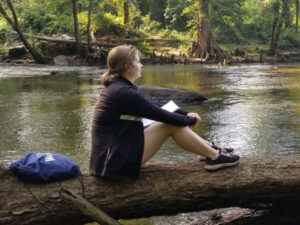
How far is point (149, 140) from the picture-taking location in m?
3.99

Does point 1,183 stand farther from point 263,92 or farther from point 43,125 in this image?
point 263,92

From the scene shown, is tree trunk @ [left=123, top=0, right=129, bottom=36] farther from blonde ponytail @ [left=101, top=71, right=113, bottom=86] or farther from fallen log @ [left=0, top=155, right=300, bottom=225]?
fallen log @ [left=0, top=155, right=300, bottom=225]

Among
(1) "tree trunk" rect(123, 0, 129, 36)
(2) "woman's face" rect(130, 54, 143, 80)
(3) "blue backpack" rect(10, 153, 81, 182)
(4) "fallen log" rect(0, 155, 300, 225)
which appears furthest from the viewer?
(1) "tree trunk" rect(123, 0, 129, 36)

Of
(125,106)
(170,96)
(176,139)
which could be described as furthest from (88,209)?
(170,96)

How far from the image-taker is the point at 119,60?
12.2 feet

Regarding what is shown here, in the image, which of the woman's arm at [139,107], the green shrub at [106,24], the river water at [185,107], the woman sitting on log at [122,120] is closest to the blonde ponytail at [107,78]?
the woman sitting on log at [122,120]

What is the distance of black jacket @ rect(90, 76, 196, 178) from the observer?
3.63 m

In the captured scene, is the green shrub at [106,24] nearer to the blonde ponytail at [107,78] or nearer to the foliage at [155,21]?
the foliage at [155,21]

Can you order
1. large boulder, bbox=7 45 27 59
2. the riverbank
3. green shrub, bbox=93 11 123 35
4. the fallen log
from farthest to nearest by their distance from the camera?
1. green shrub, bbox=93 11 123 35
2. large boulder, bbox=7 45 27 59
3. the riverbank
4. the fallen log

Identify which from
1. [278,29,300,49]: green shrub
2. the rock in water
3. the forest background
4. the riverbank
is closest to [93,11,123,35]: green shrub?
the forest background

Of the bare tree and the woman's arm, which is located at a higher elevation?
the bare tree

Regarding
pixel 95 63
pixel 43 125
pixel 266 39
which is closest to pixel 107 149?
pixel 43 125

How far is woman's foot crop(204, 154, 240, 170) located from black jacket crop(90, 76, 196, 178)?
1.78ft

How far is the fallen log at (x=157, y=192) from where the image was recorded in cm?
349
